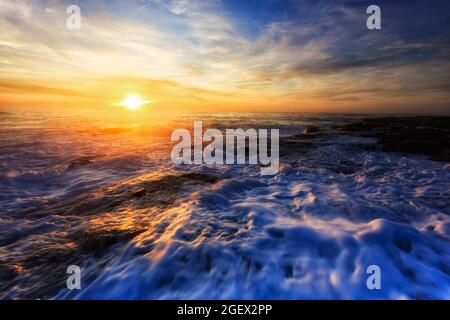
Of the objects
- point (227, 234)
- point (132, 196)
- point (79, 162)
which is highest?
point (79, 162)

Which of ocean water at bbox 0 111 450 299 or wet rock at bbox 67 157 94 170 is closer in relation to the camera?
ocean water at bbox 0 111 450 299

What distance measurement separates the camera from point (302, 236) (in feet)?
13.1

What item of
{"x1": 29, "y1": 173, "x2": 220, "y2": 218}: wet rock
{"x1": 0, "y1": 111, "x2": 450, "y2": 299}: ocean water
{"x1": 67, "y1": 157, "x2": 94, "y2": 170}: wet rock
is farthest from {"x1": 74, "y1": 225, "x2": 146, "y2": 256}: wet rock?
{"x1": 67, "y1": 157, "x2": 94, "y2": 170}: wet rock

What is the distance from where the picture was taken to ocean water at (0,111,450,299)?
3.00 m

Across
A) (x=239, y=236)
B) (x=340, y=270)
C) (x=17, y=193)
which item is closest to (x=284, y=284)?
(x=340, y=270)

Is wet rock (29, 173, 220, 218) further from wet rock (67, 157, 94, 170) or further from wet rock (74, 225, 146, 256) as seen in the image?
wet rock (67, 157, 94, 170)

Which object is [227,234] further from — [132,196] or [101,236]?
[132,196]

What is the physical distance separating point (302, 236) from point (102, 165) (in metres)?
7.47

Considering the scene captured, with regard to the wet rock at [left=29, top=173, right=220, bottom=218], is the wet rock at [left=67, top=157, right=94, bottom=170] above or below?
above

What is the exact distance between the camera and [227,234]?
405 cm

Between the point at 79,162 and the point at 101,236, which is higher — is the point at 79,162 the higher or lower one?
the higher one

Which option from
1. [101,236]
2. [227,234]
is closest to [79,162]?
[101,236]

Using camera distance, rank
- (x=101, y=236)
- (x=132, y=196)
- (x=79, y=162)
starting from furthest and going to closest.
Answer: (x=79, y=162) < (x=132, y=196) < (x=101, y=236)
